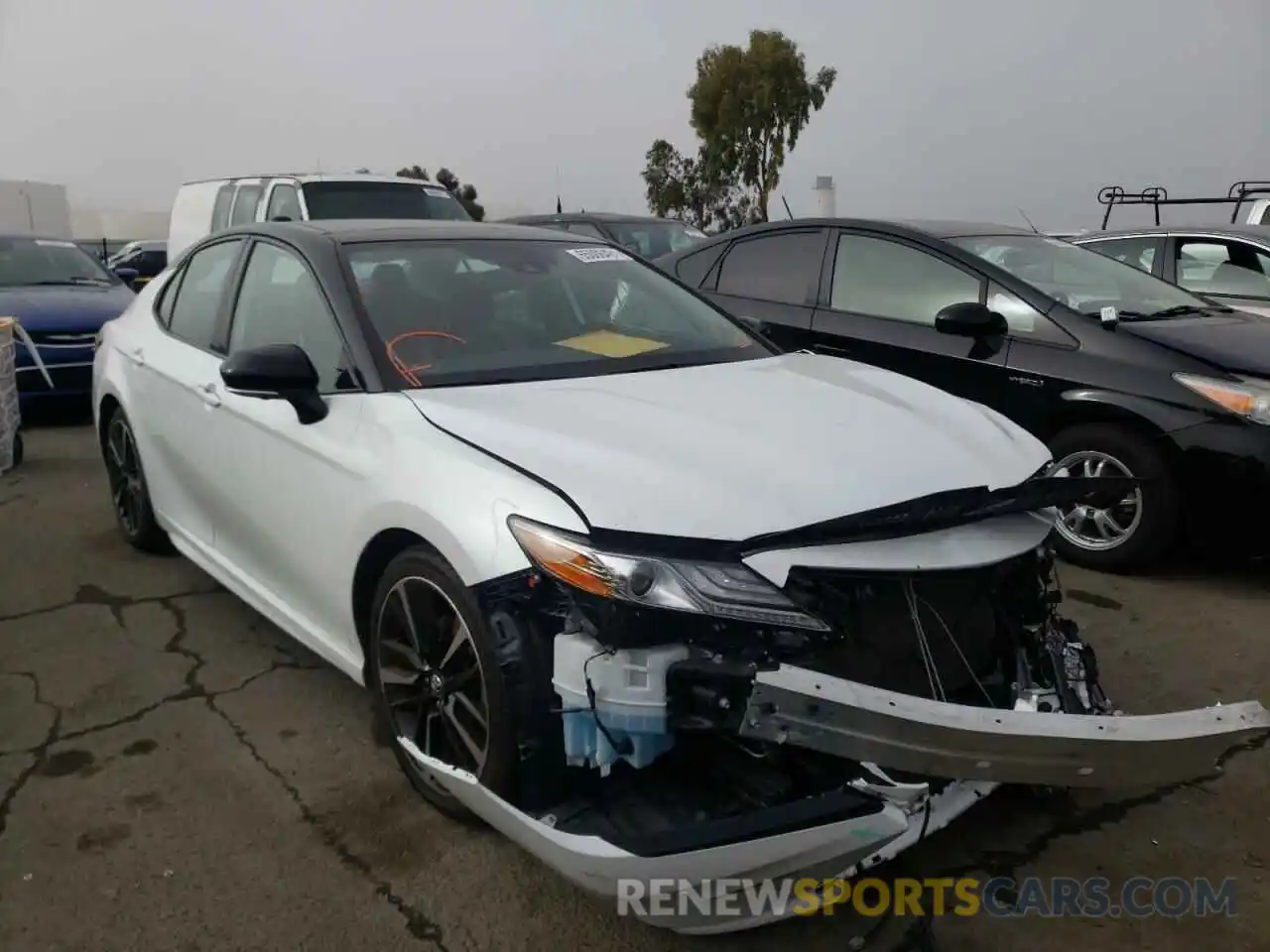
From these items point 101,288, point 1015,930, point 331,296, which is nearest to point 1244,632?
point 1015,930

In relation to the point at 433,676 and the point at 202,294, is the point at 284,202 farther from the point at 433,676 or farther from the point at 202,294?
the point at 433,676

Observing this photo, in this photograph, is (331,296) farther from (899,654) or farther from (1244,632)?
(1244,632)

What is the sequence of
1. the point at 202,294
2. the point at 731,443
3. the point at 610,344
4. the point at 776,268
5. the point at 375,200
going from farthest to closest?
1. the point at 375,200
2. the point at 776,268
3. the point at 202,294
4. the point at 610,344
5. the point at 731,443

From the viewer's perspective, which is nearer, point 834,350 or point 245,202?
point 834,350

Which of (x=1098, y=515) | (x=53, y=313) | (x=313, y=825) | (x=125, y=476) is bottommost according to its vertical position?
(x=313, y=825)

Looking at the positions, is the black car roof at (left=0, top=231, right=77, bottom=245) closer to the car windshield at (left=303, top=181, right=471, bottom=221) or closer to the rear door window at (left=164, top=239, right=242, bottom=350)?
the car windshield at (left=303, top=181, right=471, bottom=221)

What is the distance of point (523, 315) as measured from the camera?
336 centimetres

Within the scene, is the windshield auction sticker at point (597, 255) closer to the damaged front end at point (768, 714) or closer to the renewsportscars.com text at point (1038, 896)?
the damaged front end at point (768, 714)

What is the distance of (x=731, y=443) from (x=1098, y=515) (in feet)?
9.60

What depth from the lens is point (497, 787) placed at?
2.33 meters

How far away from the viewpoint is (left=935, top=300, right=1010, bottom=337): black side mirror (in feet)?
15.8

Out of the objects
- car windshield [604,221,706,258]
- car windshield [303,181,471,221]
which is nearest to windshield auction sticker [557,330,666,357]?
car windshield [303,181,471,221]

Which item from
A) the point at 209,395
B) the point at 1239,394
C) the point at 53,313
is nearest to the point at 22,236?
the point at 53,313

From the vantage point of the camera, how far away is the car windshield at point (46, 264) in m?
9.07
